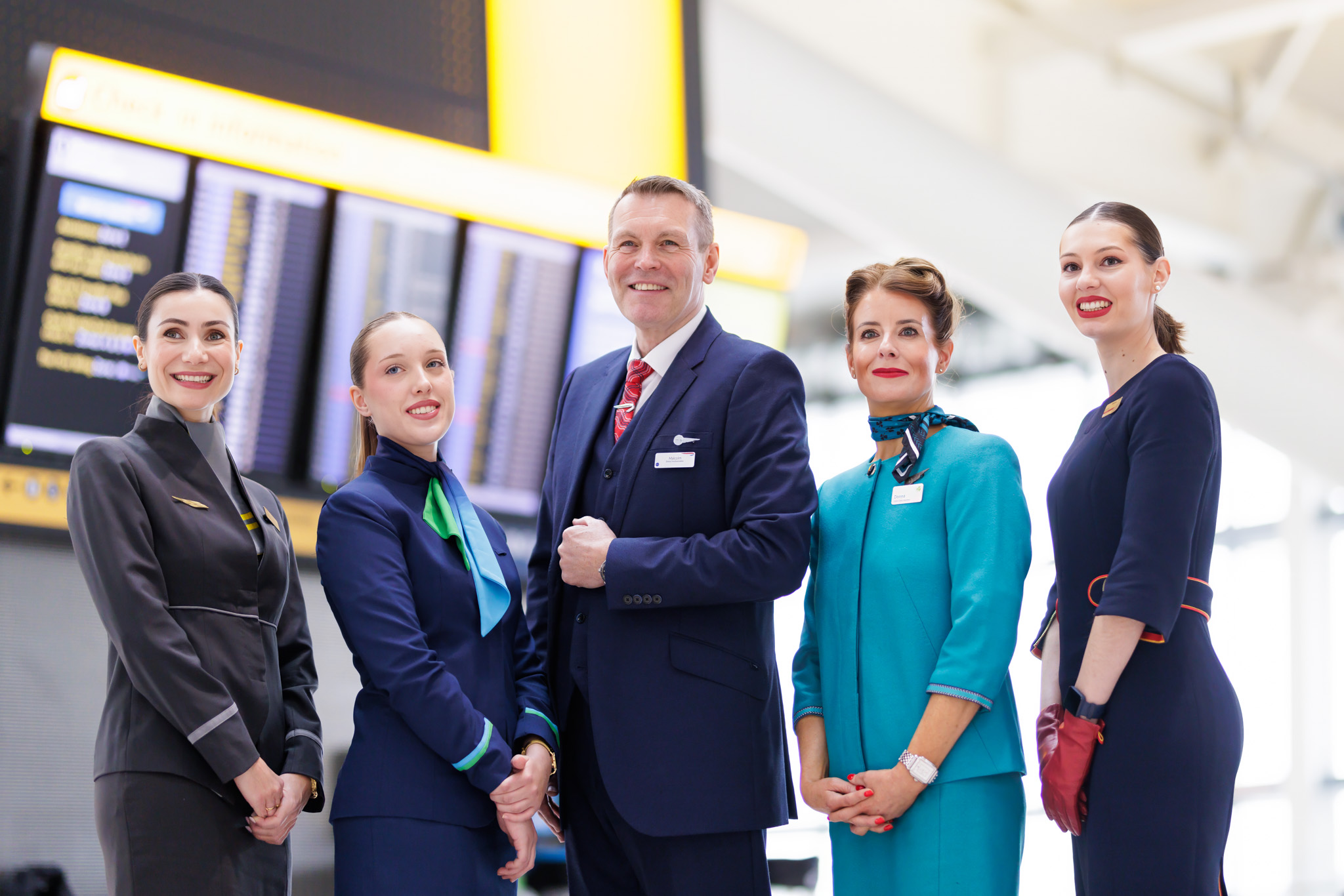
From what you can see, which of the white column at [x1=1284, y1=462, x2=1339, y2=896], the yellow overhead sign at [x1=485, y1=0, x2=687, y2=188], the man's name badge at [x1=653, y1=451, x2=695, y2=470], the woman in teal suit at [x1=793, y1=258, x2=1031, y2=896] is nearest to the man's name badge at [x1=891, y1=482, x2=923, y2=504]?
the woman in teal suit at [x1=793, y1=258, x2=1031, y2=896]

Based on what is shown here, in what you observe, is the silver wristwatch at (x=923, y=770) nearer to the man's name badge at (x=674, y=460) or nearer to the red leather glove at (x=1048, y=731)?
the red leather glove at (x=1048, y=731)

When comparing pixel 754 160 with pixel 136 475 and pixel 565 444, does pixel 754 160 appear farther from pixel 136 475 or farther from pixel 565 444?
pixel 136 475

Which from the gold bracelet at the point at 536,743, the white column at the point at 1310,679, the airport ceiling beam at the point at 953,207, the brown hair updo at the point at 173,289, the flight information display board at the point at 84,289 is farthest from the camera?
the white column at the point at 1310,679

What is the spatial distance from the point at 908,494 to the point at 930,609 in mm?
227

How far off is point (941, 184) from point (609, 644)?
18.0 ft


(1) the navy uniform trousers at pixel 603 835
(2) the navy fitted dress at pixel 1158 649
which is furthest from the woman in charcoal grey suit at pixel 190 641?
(2) the navy fitted dress at pixel 1158 649

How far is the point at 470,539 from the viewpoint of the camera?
2.41 meters

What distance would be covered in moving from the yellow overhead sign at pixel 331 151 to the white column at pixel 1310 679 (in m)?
8.07

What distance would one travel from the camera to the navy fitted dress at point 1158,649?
6.79ft

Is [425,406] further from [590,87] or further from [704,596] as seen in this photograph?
[590,87]

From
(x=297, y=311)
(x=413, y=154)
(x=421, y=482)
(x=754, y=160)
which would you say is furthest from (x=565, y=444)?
(x=754, y=160)

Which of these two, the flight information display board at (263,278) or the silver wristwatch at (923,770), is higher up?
the flight information display board at (263,278)

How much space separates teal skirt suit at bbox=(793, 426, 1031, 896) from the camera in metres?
2.21

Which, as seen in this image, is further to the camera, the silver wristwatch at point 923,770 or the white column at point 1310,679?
the white column at point 1310,679
